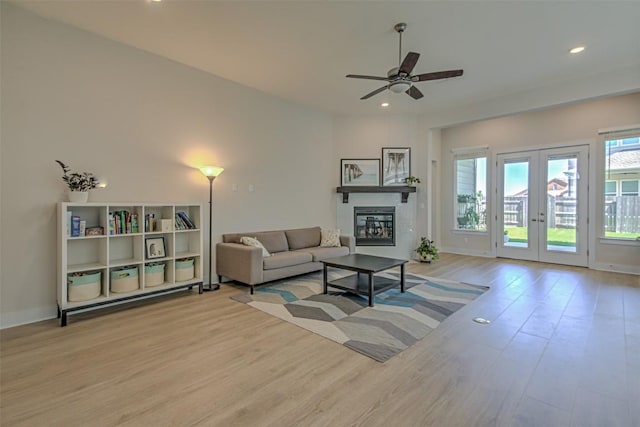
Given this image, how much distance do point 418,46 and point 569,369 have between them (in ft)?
11.8

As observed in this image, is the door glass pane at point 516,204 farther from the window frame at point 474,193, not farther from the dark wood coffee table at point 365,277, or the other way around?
the dark wood coffee table at point 365,277

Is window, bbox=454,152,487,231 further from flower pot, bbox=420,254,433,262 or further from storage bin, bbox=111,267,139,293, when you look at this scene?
storage bin, bbox=111,267,139,293

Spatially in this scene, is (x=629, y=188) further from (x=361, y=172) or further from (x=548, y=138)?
(x=361, y=172)

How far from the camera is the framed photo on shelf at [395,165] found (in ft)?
21.8

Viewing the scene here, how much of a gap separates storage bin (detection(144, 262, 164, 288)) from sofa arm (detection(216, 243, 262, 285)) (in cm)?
89

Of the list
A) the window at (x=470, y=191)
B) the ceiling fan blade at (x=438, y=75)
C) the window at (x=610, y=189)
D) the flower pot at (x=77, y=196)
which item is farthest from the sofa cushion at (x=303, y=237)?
the window at (x=610, y=189)

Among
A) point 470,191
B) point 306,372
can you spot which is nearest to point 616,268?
point 470,191

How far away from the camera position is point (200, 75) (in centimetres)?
452

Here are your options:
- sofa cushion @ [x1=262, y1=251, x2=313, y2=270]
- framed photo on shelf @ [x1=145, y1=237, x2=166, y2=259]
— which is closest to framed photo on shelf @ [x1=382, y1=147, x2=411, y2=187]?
sofa cushion @ [x1=262, y1=251, x2=313, y2=270]

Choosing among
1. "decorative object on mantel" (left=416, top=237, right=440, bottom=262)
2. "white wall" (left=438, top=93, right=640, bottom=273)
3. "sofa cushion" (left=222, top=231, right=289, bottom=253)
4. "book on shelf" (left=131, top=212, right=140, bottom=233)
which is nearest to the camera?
"book on shelf" (left=131, top=212, right=140, bottom=233)

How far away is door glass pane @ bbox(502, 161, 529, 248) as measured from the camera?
6539mm

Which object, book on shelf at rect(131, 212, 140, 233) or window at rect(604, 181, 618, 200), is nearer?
book on shelf at rect(131, 212, 140, 233)

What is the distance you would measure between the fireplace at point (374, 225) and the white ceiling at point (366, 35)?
271cm

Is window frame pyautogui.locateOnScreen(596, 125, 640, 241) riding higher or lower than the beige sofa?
higher
